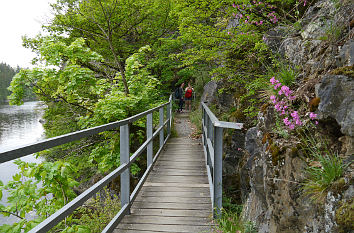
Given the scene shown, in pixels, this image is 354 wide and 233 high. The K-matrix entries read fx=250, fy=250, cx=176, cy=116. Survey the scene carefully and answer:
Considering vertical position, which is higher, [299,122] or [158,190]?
[299,122]

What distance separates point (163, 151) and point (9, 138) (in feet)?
74.9

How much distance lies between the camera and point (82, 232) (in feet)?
8.75

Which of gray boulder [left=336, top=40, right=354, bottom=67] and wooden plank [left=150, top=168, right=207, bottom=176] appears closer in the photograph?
gray boulder [left=336, top=40, right=354, bottom=67]

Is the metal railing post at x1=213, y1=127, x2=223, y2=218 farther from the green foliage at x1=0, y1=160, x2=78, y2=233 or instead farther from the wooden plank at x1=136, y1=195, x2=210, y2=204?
the green foliage at x1=0, y1=160, x2=78, y2=233

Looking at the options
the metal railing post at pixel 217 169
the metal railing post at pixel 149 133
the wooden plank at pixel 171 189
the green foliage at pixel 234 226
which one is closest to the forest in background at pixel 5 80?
the metal railing post at pixel 149 133

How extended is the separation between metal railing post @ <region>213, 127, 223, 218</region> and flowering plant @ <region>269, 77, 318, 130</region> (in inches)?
28.1

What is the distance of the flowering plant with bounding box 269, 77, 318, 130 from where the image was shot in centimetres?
239

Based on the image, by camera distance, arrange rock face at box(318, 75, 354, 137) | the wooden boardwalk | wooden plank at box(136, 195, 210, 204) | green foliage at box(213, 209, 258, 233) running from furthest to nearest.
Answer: wooden plank at box(136, 195, 210, 204), the wooden boardwalk, green foliage at box(213, 209, 258, 233), rock face at box(318, 75, 354, 137)

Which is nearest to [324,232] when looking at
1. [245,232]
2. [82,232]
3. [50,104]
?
[245,232]

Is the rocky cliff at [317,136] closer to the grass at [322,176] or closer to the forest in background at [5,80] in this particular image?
the grass at [322,176]

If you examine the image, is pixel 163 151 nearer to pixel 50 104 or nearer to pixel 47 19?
pixel 50 104

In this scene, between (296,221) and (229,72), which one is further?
(229,72)

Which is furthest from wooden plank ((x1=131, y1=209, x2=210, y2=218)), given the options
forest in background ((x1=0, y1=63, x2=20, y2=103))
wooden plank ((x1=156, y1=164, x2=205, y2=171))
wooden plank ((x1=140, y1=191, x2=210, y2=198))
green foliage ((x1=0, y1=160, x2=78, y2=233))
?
forest in background ((x1=0, y1=63, x2=20, y2=103))

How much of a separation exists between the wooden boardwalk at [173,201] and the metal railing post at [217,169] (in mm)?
264
